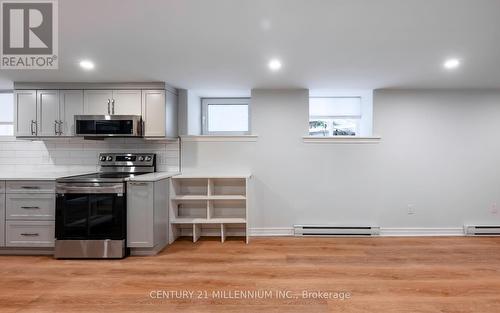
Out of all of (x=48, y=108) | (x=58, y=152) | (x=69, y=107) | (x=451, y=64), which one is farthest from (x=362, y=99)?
(x=58, y=152)

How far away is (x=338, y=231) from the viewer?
163 inches

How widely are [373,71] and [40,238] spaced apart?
4.21 meters

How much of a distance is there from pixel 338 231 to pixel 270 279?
1745mm

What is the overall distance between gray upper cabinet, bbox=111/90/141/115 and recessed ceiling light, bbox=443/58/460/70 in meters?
3.48

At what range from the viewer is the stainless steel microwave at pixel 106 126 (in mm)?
3652

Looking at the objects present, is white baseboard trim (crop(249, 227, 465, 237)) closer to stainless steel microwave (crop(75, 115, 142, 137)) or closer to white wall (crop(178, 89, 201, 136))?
white wall (crop(178, 89, 201, 136))

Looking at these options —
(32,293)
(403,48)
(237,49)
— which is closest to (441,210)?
(403,48)

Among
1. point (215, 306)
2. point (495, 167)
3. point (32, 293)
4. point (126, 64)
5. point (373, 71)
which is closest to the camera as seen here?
point (215, 306)

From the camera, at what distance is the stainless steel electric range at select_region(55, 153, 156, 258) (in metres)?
3.27

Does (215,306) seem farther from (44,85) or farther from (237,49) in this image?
(44,85)

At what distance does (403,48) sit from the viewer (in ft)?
8.34

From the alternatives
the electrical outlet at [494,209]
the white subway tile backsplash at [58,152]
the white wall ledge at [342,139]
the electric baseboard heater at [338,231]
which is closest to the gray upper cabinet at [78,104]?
the white subway tile backsplash at [58,152]

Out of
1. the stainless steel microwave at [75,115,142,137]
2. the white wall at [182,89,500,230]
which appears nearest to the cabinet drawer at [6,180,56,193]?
the stainless steel microwave at [75,115,142,137]

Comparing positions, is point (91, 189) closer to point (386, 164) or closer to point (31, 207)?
point (31, 207)
